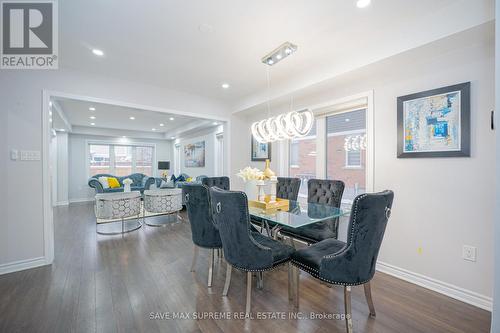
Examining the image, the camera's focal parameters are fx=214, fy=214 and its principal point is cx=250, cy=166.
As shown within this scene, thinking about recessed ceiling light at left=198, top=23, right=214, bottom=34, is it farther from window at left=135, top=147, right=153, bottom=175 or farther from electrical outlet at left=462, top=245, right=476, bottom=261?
window at left=135, top=147, right=153, bottom=175

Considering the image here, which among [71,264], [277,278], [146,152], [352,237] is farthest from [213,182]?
[146,152]

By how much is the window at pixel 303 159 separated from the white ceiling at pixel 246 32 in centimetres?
97

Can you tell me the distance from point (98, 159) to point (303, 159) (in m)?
7.84

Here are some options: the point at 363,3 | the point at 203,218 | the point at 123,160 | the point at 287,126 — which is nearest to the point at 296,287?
the point at 203,218

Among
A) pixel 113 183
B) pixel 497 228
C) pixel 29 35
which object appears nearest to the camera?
pixel 497 228

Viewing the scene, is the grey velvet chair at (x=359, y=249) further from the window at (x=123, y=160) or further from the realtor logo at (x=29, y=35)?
the window at (x=123, y=160)

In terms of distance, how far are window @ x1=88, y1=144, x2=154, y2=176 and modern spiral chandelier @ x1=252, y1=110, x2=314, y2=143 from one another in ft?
25.0

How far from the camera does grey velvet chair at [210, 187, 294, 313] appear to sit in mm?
1713

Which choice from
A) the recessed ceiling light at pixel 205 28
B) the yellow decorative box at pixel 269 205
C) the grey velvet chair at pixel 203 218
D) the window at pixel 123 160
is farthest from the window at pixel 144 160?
the recessed ceiling light at pixel 205 28

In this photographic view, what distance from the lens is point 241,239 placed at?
5.74 ft

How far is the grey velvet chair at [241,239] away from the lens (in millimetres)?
1713

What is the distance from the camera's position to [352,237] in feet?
5.02

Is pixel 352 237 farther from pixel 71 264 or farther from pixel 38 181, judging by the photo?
pixel 38 181

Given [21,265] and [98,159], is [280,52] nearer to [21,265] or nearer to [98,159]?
[21,265]
